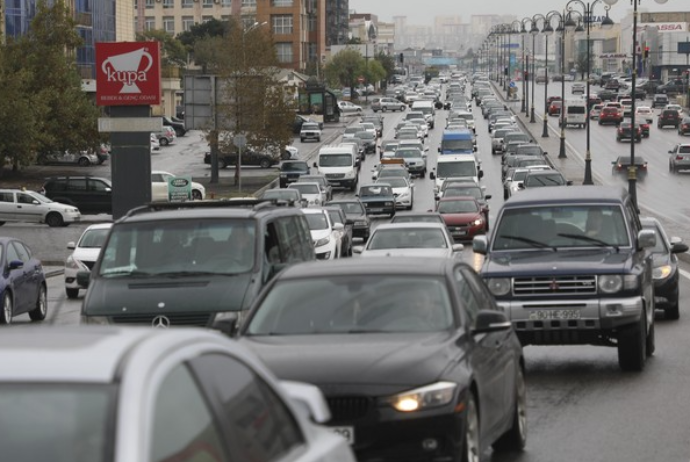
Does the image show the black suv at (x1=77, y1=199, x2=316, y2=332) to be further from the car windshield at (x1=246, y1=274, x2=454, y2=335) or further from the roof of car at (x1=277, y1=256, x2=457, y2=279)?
the car windshield at (x1=246, y1=274, x2=454, y2=335)

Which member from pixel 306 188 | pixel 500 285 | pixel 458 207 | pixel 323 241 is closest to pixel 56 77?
pixel 306 188

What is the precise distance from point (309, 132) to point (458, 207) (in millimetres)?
57920

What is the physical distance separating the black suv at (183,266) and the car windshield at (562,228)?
2.79 m

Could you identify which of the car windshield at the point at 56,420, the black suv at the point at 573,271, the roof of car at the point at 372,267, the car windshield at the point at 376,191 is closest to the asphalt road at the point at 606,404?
the black suv at the point at 573,271

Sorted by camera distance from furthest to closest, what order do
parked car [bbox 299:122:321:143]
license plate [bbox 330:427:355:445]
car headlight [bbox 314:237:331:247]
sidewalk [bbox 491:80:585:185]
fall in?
parked car [bbox 299:122:321:143], sidewalk [bbox 491:80:585:185], car headlight [bbox 314:237:331:247], license plate [bbox 330:427:355:445]

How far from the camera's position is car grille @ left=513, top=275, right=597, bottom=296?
612 inches

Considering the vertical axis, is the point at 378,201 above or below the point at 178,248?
below

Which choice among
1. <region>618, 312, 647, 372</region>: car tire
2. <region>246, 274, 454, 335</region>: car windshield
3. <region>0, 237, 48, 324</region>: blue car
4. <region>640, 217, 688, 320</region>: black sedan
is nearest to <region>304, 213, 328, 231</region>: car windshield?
<region>0, 237, 48, 324</region>: blue car

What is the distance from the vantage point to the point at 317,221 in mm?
35812

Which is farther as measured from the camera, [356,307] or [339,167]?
[339,167]

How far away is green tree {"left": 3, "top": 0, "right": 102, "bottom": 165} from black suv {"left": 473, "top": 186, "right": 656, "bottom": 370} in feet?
189

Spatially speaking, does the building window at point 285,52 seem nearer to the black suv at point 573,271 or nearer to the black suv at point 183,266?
the black suv at point 573,271

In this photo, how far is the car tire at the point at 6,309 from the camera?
78.2 feet

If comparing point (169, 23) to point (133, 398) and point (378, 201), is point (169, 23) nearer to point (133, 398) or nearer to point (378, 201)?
point (378, 201)
